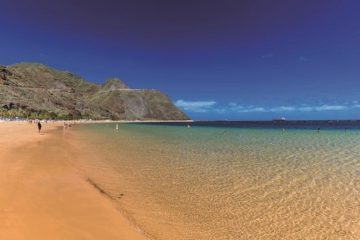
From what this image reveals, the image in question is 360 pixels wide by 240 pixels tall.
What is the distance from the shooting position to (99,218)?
7945 millimetres

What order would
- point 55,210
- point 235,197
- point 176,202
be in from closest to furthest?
point 55,210
point 176,202
point 235,197

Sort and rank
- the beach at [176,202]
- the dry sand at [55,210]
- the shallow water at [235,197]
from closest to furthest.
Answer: the dry sand at [55,210]
the beach at [176,202]
the shallow water at [235,197]

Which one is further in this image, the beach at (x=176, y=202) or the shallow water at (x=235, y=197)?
the shallow water at (x=235, y=197)

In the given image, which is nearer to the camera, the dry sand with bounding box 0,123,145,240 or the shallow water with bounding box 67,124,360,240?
the dry sand with bounding box 0,123,145,240

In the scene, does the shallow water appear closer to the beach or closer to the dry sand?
the beach

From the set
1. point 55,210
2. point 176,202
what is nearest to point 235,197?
point 176,202

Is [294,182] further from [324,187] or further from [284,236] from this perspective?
[284,236]

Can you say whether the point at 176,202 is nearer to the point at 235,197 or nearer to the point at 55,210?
the point at 235,197

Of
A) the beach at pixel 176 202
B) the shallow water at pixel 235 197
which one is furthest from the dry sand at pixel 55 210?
the shallow water at pixel 235 197

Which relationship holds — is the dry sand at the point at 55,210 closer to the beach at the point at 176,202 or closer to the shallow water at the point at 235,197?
the beach at the point at 176,202

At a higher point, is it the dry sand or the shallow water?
the dry sand

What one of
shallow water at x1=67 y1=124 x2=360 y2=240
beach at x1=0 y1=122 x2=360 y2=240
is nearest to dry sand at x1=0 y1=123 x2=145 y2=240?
beach at x1=0 y1=122 x2=360 y2=240

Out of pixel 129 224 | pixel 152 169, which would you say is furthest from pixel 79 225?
pixel 152 169

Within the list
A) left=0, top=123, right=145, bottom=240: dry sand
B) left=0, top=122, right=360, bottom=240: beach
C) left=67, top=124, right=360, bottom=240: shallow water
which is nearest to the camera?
left=0, top=123, right=145, bottom=240: dry sand
